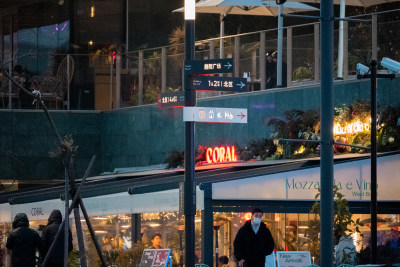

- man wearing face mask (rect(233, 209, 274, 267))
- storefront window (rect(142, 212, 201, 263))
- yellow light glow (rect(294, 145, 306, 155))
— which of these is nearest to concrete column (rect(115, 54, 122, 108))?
yellow light glow (rect(294, 145, 306, 155))

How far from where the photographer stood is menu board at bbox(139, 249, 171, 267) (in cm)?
1626

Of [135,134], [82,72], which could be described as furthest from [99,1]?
[135,134]

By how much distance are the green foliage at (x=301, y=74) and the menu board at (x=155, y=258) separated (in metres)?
7.64

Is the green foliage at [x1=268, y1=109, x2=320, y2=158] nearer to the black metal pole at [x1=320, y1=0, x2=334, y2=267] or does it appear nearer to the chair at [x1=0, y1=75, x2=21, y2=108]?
the black metal pole at [x1=320, y1=0, x2=334, y2=267]

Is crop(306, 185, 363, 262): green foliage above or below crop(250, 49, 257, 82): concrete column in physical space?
below

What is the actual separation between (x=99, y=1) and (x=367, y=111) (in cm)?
1567

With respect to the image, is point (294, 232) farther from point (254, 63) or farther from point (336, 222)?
point (254, 63)

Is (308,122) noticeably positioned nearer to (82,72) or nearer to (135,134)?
(135,134)

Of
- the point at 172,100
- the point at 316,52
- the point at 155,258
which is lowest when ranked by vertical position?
the point at 155,258

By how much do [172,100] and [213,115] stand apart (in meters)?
0.86

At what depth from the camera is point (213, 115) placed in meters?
14.8

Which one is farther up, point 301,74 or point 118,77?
point 118,77

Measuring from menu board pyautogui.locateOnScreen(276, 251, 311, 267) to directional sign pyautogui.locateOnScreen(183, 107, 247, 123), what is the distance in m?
2.48

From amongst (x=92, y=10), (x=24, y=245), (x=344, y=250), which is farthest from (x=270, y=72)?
(x=92, y=10)
